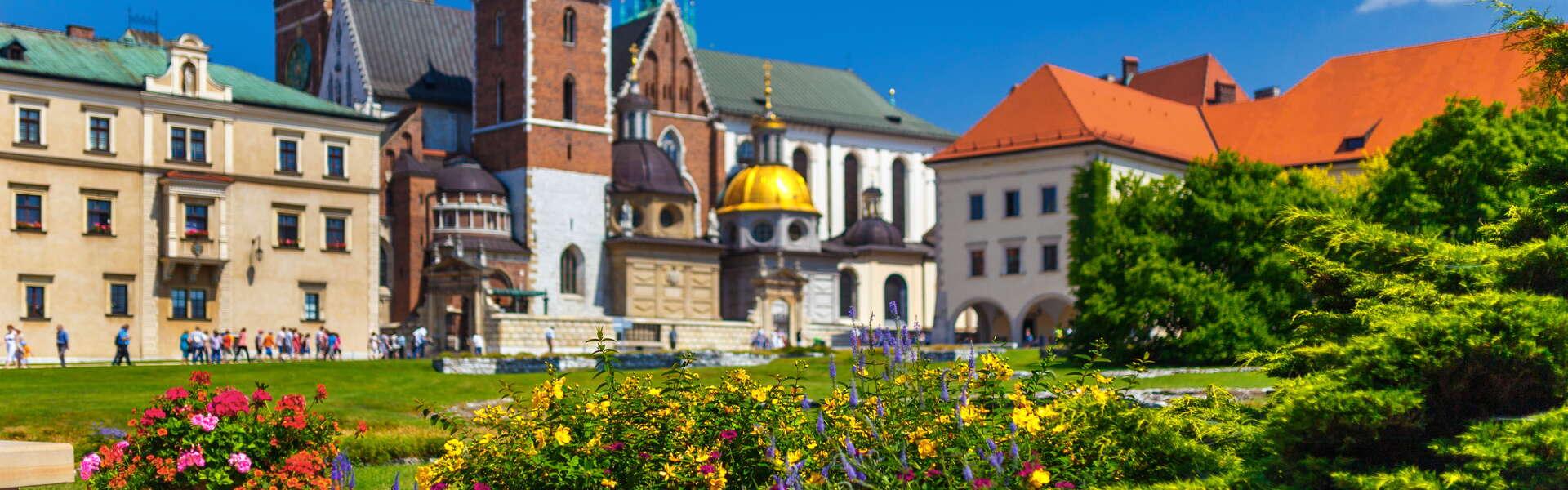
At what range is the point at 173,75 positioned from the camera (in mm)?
50656

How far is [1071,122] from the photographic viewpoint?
202 feet

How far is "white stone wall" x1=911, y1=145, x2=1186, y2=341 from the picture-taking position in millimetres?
61625

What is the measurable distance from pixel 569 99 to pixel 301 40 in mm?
16495

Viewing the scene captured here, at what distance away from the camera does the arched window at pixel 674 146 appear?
277 feet

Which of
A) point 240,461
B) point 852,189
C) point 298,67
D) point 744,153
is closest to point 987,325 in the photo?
point 744,153

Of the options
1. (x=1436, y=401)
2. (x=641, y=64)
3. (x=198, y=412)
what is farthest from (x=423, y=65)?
(x=1436, y=401)

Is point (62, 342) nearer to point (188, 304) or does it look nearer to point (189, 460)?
point (188, 304)

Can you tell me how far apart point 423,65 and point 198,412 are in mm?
69896

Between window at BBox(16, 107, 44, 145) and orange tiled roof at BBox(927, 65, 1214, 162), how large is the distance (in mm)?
31883

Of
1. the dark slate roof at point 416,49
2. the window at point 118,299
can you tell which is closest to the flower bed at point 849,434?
the window at point 118,299

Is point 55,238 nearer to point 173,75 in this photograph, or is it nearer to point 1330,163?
point 173,75

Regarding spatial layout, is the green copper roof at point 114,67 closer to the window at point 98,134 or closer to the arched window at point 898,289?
the window at point 98,134

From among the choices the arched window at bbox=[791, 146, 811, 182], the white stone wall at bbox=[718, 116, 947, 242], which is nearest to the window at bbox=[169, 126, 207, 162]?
the white stone wall at bbox=[718, 116, 947, 242]

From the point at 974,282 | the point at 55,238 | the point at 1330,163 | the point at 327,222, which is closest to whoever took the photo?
the point at 55,238
